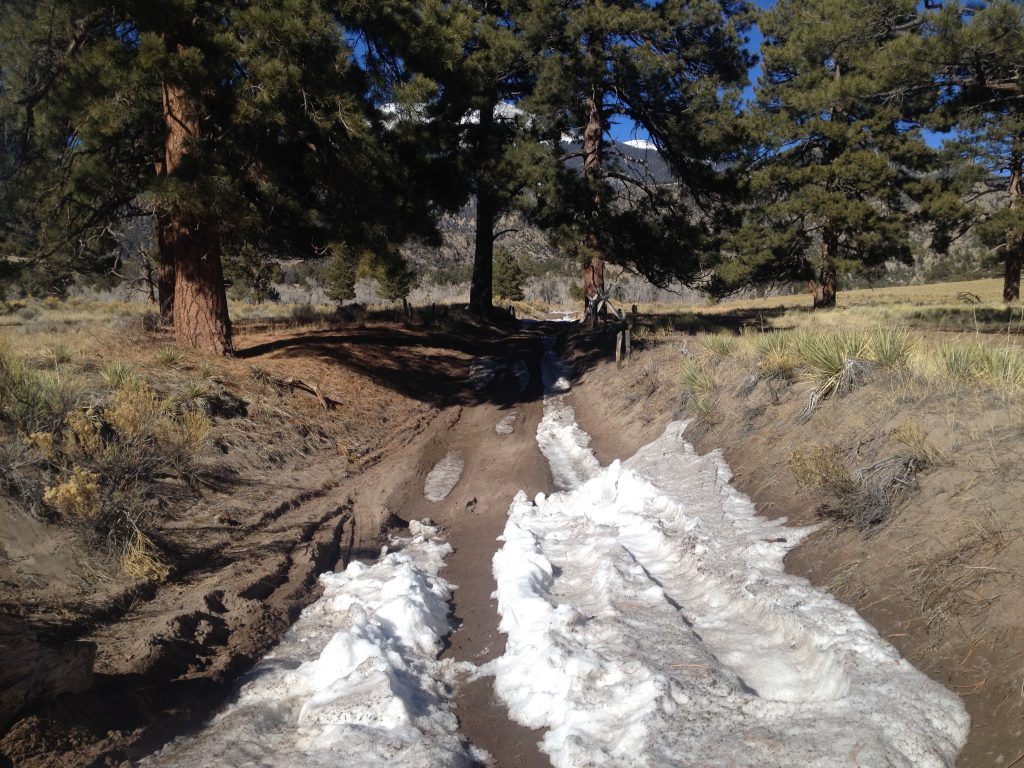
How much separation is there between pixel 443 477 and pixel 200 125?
21.8 feet

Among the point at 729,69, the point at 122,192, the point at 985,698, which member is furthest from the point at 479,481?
the point at 729,69

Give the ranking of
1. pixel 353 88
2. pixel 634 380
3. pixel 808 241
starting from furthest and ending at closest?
pixel 808 241 < pixel 634 380 < pixel 353 88

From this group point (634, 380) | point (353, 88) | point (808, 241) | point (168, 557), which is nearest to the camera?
point (168, 557)

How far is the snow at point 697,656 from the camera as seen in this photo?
331 centimetres

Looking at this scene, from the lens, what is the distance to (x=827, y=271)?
27.5 meters

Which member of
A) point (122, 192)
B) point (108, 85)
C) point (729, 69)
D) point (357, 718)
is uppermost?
point (729, 69)

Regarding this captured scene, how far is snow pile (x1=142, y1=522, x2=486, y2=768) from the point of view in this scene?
11.8 feet

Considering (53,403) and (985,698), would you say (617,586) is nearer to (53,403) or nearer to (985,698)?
(985,698)

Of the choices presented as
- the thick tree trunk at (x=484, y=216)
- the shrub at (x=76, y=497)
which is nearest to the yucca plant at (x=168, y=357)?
the shrub at (x=76, y=497)

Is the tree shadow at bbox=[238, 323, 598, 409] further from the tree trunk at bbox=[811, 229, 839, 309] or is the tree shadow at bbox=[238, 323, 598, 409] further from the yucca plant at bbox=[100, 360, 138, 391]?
the tree trunk at bbox=[811, 229, 839, 309]

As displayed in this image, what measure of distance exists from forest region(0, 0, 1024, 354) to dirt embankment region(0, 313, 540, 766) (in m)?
2.42

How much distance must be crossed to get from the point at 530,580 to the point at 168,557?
3.07 metres

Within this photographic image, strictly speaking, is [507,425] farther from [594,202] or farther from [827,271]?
[827,271]

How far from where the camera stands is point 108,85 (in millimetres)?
9875
